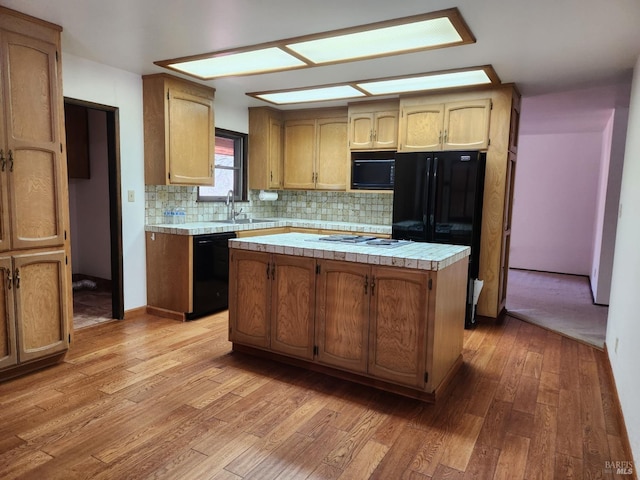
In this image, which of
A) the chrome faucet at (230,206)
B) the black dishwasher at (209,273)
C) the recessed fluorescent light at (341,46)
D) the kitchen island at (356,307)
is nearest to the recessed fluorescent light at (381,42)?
the recessed fluorescent light at (341,46)

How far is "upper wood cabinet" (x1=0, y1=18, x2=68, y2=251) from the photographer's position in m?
2.57

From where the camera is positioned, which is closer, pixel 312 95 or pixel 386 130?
pixel 312 95

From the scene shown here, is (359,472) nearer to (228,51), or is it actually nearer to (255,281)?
(255,281)

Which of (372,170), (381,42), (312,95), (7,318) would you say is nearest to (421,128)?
(372,170)

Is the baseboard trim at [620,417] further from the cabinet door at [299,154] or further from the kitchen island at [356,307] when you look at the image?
the cabinet door at [299,154]

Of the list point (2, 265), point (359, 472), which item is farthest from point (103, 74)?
point (359, 472)

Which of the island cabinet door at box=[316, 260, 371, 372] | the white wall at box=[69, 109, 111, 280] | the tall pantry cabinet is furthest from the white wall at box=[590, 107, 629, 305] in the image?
the white wall at box=[69, 109, 111, 280]

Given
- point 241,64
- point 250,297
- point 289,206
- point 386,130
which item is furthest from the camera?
point 289,206

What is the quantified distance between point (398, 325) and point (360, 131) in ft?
9.65

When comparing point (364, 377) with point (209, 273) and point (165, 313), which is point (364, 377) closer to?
point (209, 273)

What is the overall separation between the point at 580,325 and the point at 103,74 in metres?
5.11

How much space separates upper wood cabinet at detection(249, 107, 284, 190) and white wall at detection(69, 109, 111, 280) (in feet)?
5.64

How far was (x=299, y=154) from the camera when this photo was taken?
17.8ft

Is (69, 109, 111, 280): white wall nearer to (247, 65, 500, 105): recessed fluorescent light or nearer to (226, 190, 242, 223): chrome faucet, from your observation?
(226, 190, 242, 223): chrome faucet
